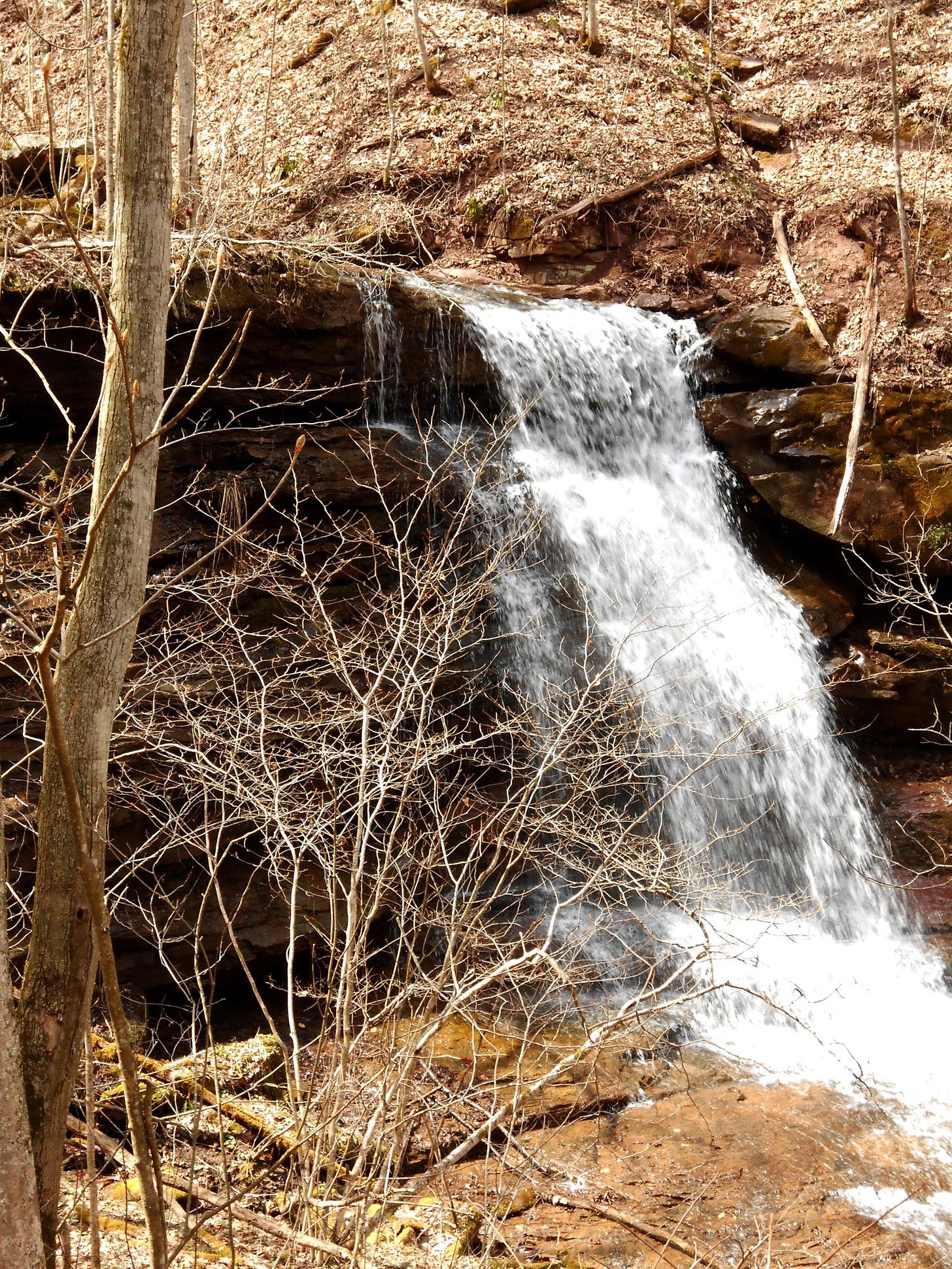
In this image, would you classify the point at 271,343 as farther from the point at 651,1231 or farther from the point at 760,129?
the point at 760,129

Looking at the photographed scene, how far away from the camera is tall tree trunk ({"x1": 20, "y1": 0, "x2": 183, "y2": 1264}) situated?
3.23 metres

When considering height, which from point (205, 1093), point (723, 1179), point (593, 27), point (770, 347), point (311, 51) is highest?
point (593, 27)

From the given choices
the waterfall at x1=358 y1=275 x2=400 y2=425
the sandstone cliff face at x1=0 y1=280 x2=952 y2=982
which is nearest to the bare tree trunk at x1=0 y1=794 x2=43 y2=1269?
the sandstone cliff face at x1=0 y1=280 x2=952 y2=982

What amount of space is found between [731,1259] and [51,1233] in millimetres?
3529

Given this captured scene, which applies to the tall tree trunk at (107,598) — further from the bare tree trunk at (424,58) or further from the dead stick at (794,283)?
the bare tree trunk at (424,58)

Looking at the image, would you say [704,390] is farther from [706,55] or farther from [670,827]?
[706,55]

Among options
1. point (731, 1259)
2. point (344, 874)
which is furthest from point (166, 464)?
point (731, 1259)

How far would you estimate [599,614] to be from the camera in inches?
379

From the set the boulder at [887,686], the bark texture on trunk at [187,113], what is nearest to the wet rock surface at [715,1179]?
the boulder at [887,686]

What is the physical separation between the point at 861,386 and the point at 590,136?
7616 mm

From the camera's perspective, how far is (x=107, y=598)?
11.8 ft

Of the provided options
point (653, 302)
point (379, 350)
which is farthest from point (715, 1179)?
point (653, 302)

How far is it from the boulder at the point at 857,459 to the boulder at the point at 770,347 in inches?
15.3

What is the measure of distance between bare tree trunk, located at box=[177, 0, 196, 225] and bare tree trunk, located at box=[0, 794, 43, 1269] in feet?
28.0
